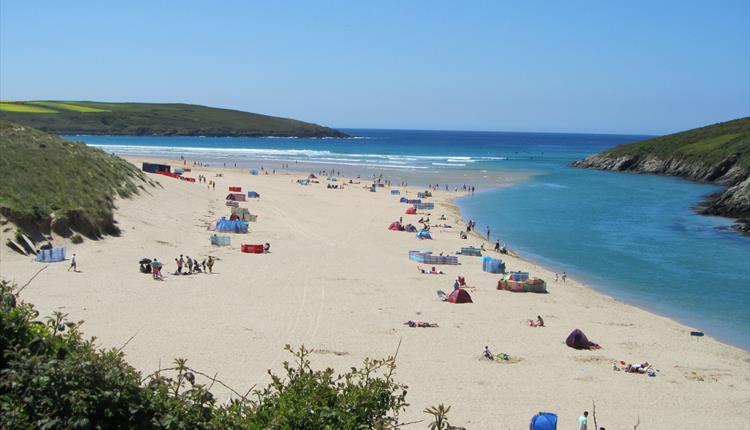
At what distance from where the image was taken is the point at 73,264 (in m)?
24.2

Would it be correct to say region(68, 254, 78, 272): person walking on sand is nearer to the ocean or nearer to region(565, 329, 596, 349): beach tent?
region(565, 329, 596, 349): beach tent

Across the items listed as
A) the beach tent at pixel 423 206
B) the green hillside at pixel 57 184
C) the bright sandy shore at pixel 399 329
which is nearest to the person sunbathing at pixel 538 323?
the bright sandy shore at pixel 399 329

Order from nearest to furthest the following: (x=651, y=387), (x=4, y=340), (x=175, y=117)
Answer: (x=4, y=340) < (x=651, y=387) < (x=175, y=117)

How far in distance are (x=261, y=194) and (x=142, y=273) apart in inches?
1176

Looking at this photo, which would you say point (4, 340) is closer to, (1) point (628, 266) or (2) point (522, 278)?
(2) point (522, 278)

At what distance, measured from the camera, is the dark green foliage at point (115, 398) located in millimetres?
6156

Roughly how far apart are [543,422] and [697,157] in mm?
92005

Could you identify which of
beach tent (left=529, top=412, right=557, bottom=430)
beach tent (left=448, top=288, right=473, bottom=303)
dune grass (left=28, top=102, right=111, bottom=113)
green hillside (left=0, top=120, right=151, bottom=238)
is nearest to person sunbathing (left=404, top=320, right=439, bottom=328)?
beach tent (left=448, top=288, right=473, bottom=303)

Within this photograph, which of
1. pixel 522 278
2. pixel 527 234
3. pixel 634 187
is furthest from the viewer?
pixel 634 187

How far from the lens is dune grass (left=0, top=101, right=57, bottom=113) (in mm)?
154750

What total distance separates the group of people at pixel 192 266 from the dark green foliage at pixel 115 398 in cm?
1850

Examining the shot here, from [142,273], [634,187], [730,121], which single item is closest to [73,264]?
[142,273]

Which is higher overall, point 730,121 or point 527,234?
point 730,121

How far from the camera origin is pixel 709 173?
3440 inches
